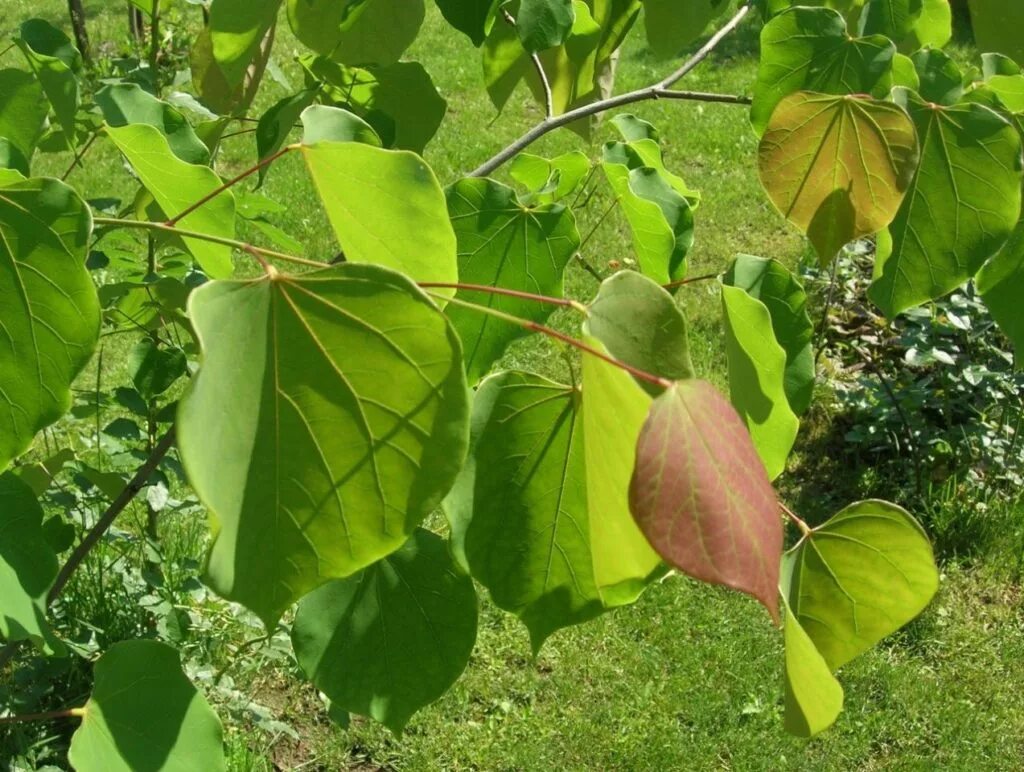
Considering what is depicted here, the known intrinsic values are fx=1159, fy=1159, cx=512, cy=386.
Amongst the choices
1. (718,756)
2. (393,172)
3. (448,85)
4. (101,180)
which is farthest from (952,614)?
(448,85)

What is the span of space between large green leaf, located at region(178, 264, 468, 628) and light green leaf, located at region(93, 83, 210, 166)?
1.68 feet

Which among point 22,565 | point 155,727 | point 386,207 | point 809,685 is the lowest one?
point 155,727

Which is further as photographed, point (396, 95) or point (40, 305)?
point (396, 95)

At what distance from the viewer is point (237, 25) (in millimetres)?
1021

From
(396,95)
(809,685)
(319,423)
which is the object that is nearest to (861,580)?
(809,685)

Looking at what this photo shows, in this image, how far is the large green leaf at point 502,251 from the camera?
0.90m

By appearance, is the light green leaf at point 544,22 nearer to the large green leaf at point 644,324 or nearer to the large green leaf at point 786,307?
the large green leaf at point 786,307

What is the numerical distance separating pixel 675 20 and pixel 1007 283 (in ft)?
1.33

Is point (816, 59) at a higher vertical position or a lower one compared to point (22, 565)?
higher

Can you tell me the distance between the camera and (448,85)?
22.3ft

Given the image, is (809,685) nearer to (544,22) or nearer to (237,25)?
(544,22)

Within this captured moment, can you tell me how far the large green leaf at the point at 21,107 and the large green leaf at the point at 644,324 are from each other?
2.31ft

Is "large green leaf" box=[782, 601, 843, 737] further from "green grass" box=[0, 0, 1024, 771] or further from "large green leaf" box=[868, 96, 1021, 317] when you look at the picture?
"green grass" box=[0, 0, 1024, 771]

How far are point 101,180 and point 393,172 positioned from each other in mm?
5132
